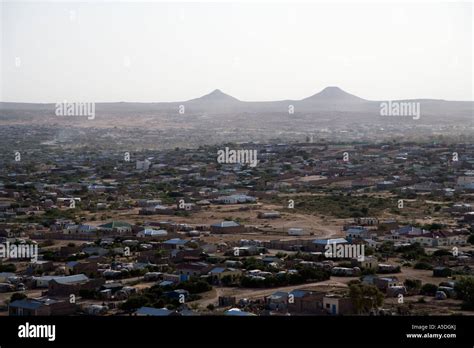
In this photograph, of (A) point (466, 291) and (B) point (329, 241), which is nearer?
(A) point (466, 291)

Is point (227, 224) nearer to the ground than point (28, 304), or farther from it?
nearer to the ground

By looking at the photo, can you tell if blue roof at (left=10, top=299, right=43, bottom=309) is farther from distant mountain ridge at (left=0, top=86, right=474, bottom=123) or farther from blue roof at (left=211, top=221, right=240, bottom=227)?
distant mountain ridge at (left=0, top=86, right=474, bottom=123)

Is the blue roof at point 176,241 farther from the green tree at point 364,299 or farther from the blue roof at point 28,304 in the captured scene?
the green tree at point 364,299

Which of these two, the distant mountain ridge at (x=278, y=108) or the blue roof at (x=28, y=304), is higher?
the distant mountain ridge at (x=278, y=108)

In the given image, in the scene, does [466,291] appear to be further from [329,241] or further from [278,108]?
[278,108]

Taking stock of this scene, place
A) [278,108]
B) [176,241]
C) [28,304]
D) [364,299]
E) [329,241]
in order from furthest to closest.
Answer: [278,108], [176,241], [329,241], [28,304], [364,299]

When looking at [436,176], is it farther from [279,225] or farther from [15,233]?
[15,233]

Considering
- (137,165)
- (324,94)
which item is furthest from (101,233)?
(324,94)

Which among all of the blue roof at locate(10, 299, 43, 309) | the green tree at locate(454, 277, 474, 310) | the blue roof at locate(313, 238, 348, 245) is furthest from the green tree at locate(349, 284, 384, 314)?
the blue roof at locate(313, 238, 348, 245)

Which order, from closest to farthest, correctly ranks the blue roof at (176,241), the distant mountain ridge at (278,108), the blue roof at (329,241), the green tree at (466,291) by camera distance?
the green tree at (466,291) → the blue roof at (329,241) → the blue roof at (176,241) → the distant mountain ridge at (278,108)

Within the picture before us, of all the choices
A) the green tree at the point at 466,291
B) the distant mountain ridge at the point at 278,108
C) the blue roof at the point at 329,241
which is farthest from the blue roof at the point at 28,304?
the distant mountain ridge at the point at 278,108

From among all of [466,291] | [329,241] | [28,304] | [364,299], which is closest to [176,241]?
[329,241]

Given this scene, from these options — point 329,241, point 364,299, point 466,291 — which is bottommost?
point 329,241
